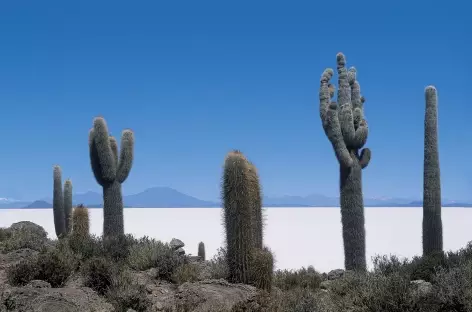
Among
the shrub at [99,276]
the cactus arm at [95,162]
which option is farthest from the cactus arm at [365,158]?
the shrub at [99,276]

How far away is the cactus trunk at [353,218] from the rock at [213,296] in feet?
28.0

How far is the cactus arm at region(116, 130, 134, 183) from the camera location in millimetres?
20578

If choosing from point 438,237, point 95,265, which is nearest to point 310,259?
point 438,237

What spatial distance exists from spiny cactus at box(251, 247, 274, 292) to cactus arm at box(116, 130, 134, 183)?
417 inches

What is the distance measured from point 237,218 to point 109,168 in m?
10.1

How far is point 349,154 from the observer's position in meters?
18.6

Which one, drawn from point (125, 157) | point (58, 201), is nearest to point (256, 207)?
point (125, 157)

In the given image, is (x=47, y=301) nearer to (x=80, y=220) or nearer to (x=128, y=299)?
(x=128, y=299)

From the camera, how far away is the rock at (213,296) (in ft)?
30.1

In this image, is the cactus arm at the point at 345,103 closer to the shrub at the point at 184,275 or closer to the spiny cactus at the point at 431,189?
the spiny cactus at the point at 431,189

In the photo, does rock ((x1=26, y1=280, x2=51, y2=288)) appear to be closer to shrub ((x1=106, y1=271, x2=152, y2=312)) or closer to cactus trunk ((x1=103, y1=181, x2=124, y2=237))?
shrub ((x1=106, y1=271, x2=152, y2=312))

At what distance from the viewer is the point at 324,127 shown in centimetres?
1880

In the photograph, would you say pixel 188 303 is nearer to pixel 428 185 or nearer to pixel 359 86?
pixel 428 185

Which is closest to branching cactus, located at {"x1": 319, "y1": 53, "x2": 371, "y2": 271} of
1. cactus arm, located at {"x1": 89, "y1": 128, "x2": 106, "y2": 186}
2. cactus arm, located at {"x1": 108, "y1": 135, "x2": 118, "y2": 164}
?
cactus arm, located at {"x1": 108, "y1": 135, "x2": 118, "y2": 164}
